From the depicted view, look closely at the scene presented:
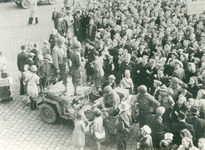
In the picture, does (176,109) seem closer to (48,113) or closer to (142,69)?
(142,69)

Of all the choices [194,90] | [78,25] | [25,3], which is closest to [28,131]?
[194,90]

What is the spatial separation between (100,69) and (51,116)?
7.64ft

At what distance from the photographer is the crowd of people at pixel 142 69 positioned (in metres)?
7.18

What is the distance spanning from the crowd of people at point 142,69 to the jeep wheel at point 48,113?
77 centimetres

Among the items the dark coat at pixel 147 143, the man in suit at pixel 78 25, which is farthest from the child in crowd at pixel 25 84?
the man in suit at pixel 78 25

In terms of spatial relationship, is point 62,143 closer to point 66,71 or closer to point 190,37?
point 66,71

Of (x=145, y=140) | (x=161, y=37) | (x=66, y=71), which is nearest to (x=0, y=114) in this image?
(x=66, y=71)

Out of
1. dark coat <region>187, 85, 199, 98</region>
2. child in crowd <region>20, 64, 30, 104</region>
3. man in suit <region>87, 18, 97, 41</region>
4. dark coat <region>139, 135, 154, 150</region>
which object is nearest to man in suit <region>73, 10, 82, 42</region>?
man in suit <region>87, 18, 97, 41</region>

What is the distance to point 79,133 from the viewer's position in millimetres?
7746

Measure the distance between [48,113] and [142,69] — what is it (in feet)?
10.8

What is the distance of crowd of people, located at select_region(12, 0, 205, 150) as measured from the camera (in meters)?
7.18

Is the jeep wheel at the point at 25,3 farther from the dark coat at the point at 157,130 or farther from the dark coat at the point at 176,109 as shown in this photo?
the dark coat at the point at 157,130

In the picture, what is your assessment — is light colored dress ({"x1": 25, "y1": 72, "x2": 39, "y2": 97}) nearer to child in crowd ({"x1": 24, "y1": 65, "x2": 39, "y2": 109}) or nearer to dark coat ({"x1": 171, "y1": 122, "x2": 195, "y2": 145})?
Answer: child in crowd ({"x1": 24, "y1": 65, "x2": 39, "y2": 109})

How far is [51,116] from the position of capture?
9406mm
